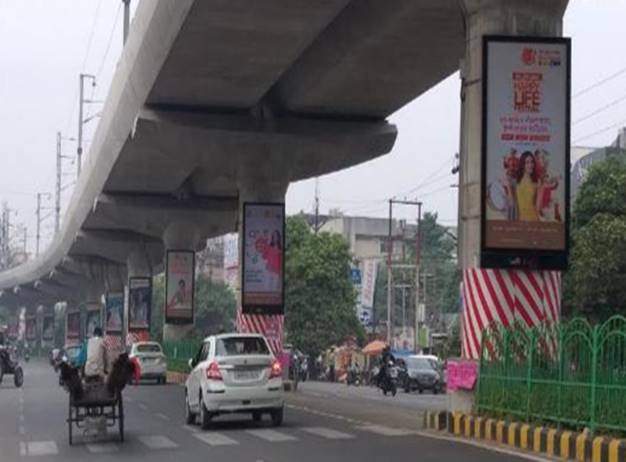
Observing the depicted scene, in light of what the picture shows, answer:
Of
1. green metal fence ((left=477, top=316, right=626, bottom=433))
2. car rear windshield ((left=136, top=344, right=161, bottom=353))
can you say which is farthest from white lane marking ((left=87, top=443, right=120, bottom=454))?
car rear windshield ((left=136, top=344, right=161, bottom=353))

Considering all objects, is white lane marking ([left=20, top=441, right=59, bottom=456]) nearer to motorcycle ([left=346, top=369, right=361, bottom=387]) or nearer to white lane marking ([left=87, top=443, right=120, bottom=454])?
white lane marking ([left=87, top=443, right=120, bottom=454])

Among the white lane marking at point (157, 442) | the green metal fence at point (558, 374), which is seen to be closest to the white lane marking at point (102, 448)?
the white lane marking at point (157, 442)

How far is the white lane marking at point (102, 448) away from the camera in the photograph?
1891 cm

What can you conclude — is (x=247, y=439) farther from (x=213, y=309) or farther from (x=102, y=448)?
(x=213, y=309)

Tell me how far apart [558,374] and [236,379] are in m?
6.98

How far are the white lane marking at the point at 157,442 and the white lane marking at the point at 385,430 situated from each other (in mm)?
3643

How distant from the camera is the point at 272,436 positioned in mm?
20500

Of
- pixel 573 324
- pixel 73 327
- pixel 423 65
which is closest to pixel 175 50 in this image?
pixel 423 65

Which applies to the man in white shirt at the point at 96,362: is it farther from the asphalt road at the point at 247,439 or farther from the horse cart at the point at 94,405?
the asphalt road at the point at 247,439

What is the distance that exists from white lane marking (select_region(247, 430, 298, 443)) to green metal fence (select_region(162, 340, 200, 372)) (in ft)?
100

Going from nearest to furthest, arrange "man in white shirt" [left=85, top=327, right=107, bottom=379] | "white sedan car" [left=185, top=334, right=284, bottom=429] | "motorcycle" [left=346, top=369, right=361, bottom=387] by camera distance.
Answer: "man in white shirt" [left=85, top=327, right=107, bottom=379] → "white sedan car" [left=185, top=334, right=284, bottom=429] → "motorcycle" [left=346, top=369, right=361, bottom=387]

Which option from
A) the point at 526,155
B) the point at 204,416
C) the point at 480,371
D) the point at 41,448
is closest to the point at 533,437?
the point at 480,371

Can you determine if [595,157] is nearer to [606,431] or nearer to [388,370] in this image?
[388,370]

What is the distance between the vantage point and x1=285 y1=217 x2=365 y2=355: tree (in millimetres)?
68875
